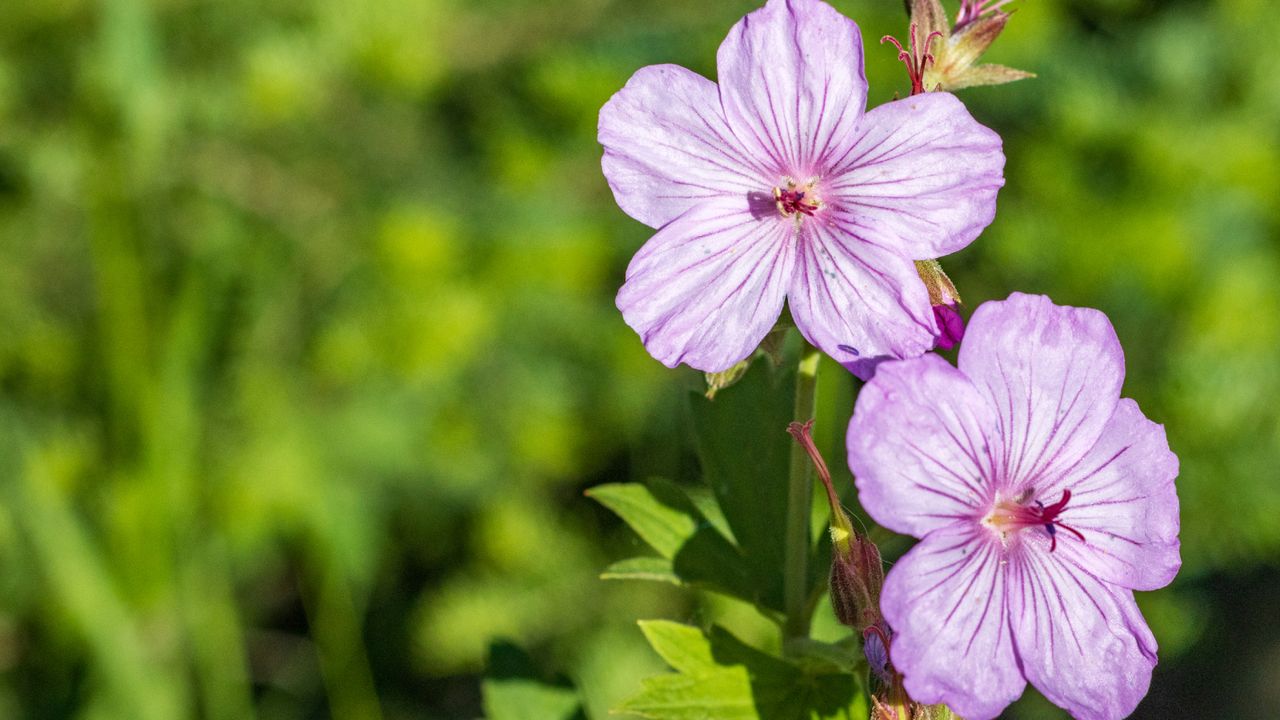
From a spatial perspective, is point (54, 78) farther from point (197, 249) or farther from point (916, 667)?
point (916, 667)

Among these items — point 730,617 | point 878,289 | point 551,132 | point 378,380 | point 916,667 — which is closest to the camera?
point 916,667

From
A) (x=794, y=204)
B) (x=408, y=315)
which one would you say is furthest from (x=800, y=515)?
(x=408, y=315)

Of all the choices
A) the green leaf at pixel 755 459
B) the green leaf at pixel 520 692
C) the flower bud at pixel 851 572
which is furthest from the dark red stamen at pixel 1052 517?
the green leaf at pixel 520 692

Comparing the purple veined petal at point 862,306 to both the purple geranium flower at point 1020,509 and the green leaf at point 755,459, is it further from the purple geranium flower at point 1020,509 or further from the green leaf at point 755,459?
the green leaf at point 755,459

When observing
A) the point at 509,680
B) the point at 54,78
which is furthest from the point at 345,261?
the point at 509,680

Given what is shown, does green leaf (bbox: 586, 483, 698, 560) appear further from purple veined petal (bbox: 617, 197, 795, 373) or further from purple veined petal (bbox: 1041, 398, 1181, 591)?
purple veined petal (bbox: 1041, 398, 1181, 591)
